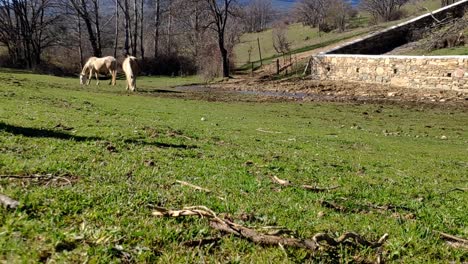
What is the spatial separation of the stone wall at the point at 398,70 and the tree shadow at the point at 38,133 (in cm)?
2649

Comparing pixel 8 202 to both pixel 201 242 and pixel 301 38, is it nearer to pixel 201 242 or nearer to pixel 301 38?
pixel 201 242

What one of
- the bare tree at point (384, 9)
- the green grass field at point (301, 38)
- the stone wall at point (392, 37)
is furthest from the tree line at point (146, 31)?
the stone wall at point (392, 37)

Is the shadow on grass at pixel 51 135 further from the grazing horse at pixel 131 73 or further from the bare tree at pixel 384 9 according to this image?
the bare tree at pixel 384 9

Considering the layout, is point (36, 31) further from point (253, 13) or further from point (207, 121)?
point (253, 13)

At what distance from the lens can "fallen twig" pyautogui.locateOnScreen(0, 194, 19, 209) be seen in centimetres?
409

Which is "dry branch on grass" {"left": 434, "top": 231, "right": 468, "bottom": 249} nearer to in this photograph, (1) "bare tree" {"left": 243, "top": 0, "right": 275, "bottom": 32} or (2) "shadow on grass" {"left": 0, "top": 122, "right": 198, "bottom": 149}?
(2) "shadow on grass" {"left": 0, "top": 122, "right": 198, "bottom": 149}

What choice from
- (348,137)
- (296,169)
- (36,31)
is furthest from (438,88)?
(36,31)

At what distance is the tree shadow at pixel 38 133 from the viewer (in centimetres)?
887

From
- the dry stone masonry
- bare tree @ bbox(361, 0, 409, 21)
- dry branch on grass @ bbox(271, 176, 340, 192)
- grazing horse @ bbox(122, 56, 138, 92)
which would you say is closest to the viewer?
dry branch on grass @ bbox(271, 176, 340, 192)

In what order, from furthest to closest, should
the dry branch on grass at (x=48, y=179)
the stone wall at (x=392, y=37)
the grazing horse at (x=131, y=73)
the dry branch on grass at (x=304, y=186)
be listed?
the stone wall at (x=392, y=37)
the grazing horse at (x=131, y=73)
the dry branch on grass at (x=304, y=186)
the dry branch on grass at (x=48, y=179)

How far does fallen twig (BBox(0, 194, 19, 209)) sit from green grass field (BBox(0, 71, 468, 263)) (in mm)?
78

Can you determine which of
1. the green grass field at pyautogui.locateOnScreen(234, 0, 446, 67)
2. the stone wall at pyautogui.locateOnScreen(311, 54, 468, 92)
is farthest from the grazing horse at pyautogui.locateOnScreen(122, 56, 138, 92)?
the green grass field at pyautogui.locateOnScreen(234, 0, 446, 67)

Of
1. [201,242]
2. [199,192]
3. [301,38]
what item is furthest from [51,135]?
[301,38]

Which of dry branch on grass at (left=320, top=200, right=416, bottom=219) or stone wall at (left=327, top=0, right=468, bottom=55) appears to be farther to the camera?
stone wall at (left=327, top=0, right=468, bottom=55)
